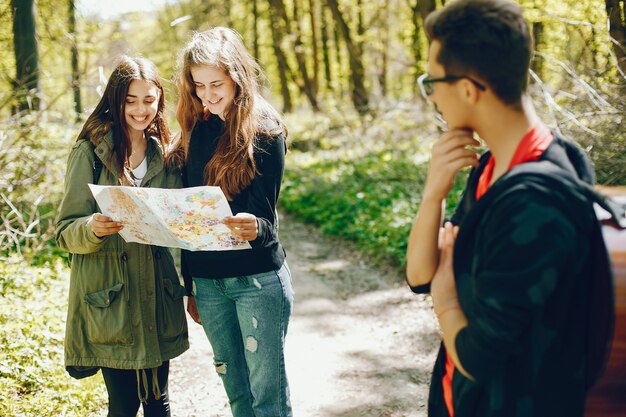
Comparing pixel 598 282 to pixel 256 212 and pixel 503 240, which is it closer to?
pixel 503 240

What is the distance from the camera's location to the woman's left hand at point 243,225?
→ 2.62m

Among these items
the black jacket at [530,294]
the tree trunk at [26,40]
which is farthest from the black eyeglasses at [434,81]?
the tree trunk at [26,40]

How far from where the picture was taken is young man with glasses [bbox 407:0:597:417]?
1446mm

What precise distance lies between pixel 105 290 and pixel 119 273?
0.32 feet

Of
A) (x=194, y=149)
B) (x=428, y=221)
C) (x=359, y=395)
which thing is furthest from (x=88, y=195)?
(x=359, y=395)

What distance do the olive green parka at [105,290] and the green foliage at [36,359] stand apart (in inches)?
45.2

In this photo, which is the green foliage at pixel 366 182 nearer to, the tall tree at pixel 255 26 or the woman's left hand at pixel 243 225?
the woman's left hand at pixel 243 225

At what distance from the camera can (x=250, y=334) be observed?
2.81 metres

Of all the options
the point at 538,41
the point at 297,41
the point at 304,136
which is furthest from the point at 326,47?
the point at 538,41

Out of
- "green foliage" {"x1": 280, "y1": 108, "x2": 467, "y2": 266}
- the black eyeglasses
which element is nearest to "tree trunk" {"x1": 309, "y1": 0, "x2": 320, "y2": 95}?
"green foliage" {"x1": 280, "y1": 108, "x2": 467, "y2": 266}

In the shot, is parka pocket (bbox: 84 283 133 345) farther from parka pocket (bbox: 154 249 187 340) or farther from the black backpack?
the black backpack

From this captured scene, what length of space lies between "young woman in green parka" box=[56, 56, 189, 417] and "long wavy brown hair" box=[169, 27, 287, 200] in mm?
247

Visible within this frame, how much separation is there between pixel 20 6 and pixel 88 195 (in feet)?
18.8

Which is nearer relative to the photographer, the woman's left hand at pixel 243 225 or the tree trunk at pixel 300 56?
the woman's left hand at pixel 243 225
